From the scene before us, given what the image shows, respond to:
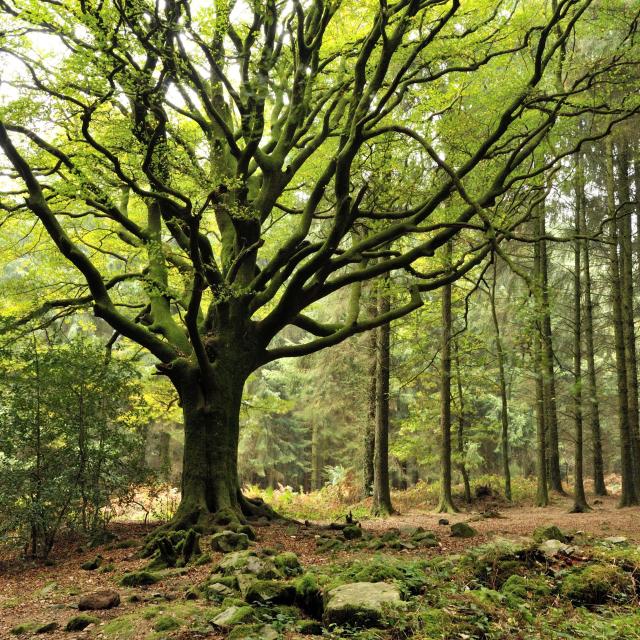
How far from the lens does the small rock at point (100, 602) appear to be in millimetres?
4902

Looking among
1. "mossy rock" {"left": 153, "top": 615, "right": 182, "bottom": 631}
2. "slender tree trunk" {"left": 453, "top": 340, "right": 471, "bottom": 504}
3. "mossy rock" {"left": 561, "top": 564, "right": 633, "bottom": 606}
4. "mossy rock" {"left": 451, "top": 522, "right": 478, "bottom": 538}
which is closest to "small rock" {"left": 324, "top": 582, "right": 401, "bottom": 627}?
"mossy rock" {"left": 153, "top": 615, "right": 182, "bottom": 631}

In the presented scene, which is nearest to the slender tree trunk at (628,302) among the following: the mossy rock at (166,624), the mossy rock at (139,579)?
the mossy rock at (139,579)

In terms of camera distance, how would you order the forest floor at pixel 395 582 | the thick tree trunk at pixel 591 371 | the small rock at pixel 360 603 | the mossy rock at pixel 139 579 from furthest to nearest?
the thick tree trunk at pixel 591 371 → the mossy rock at pixel 139 579 → the small rock at pixel 360 603 → the forest floor at pixel 395 582

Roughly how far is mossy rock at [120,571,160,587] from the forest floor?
0.23 feet

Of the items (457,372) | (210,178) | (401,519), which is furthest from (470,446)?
(210,178)

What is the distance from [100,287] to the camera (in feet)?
27.9

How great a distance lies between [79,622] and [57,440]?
16.4 feet

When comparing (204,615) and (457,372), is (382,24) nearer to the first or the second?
(204,615)

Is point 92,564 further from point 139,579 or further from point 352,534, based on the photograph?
point 352,534

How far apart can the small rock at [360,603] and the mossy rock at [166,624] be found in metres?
1.18

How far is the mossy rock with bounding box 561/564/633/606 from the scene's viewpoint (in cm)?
446

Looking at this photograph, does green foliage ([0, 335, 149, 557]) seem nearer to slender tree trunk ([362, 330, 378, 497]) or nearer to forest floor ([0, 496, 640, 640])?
forest floor ([0, 496, 640, 640])

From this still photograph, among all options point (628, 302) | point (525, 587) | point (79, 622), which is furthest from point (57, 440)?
point (628, 302)

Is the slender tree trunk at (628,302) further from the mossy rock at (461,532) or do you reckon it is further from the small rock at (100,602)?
the small rock at (100,602)
